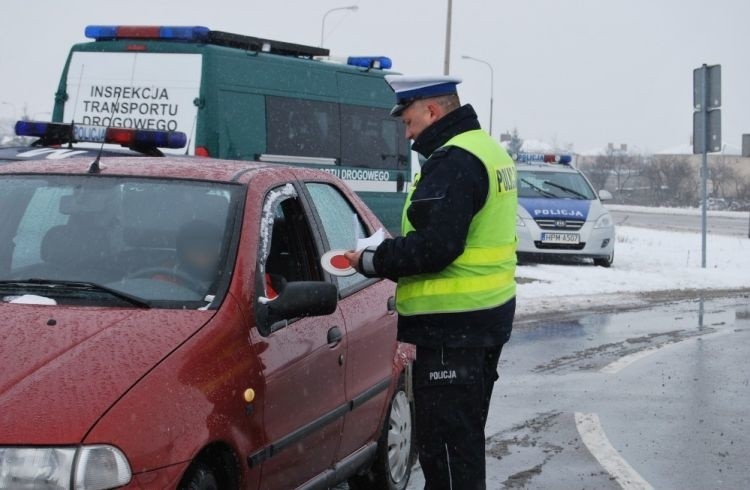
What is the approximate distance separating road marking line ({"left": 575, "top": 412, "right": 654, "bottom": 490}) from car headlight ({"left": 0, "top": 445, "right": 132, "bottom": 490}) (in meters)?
3.57

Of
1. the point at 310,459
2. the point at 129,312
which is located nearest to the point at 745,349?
the point at 310,459

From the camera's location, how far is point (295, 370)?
476 centimetres

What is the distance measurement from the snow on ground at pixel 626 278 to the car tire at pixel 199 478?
10.4m

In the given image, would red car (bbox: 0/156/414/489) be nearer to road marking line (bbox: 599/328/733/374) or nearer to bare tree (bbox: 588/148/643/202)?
road marking line (bbox: 599/328/733/374)

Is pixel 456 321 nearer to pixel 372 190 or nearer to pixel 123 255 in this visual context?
pixel 123 255

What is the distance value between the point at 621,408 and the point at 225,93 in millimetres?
6799

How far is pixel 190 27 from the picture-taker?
13938mm

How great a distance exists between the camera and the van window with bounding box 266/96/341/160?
15.0 m

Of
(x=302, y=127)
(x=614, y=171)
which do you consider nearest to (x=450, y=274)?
(x=302, y=127)

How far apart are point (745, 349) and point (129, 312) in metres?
8.56

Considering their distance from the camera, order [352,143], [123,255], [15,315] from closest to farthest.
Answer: [15,315] < [123,255] < [352,143]

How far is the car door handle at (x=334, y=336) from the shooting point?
5.16 m

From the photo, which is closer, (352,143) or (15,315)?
(15,315)

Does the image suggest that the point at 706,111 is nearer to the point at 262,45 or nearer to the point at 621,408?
the point at 262,45
